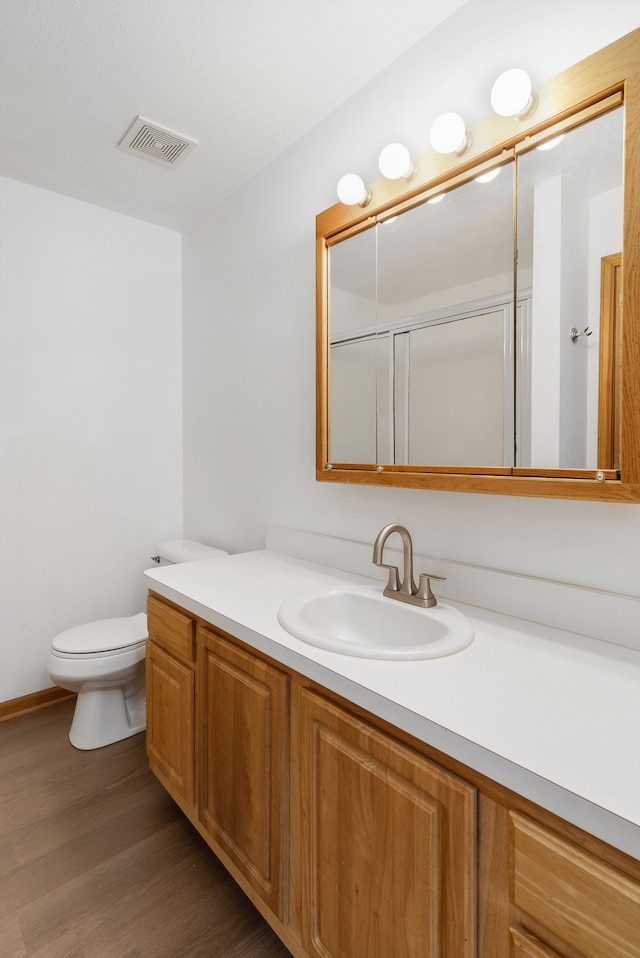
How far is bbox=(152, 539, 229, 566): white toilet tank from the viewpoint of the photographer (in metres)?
2.29

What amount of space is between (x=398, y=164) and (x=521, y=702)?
4.48ft

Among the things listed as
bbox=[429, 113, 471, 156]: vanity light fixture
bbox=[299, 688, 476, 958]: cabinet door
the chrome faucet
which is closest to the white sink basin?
the chrome faucet

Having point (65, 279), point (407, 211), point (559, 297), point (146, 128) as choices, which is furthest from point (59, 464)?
point (559, 297)

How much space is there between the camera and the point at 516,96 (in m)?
1.07

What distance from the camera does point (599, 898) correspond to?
1.88 feet

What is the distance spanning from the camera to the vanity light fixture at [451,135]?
46.8 inches

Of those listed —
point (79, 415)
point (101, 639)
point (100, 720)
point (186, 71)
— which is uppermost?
point (186, 71)

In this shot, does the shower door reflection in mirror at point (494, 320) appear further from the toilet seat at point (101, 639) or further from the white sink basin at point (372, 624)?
the toilet seat at point (101, 639)

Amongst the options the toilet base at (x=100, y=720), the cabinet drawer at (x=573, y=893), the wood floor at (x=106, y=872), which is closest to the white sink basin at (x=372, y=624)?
the cabinet drawer at (x=573, y=893)

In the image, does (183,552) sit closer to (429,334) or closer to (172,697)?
(172,697)

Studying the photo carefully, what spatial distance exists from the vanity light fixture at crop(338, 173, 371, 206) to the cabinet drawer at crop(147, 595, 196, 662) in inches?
54.2

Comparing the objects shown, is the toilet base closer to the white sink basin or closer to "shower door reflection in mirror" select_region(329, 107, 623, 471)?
the white sink basin

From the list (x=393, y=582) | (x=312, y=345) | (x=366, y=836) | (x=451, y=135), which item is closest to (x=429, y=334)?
(x=451, y=135)

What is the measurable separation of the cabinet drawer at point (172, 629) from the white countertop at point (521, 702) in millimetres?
187
